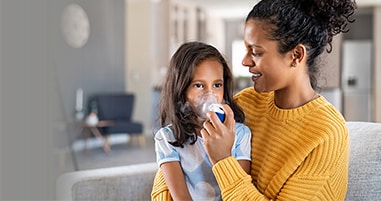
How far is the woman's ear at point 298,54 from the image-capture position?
1.01m

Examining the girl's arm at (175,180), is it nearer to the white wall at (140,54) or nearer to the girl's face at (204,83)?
the girl's face at (204,83)

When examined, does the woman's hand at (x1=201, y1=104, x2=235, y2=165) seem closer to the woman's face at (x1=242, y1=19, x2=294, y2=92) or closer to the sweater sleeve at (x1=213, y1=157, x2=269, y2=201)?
the sweater sleeve at (x1=213, y1=157, x2=269, y2=201)

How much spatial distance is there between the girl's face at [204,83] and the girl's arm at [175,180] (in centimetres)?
15

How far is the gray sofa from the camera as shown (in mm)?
1168

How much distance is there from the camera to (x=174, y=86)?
3.55 ft

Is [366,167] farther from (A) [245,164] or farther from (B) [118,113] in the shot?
(B) [118,113]

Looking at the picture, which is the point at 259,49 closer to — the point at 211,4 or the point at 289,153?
the point at 289,153

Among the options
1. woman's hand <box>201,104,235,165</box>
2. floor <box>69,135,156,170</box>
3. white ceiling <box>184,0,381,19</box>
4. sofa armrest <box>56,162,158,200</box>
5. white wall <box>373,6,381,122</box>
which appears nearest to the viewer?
woman's hand <box>201,104,235,165</box>

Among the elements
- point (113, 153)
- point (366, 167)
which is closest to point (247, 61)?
point (366, 167)

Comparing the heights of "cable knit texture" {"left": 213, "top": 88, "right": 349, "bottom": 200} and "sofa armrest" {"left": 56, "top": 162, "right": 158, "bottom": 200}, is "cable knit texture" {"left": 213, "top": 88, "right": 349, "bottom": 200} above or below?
above

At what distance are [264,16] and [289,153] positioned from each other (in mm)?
307

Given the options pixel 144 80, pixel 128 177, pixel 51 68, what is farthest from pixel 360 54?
pixel 51 68

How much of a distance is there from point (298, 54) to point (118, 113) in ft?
19.2

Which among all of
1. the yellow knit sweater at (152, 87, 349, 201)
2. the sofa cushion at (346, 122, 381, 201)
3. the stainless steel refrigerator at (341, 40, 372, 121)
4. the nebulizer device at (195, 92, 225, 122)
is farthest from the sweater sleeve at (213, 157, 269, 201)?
the stainless steel refrigerator at (341, 40, 372, 121)
